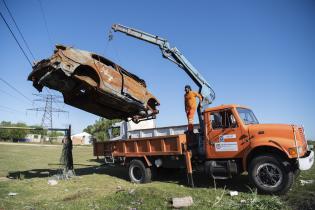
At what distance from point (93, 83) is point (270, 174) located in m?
5.61

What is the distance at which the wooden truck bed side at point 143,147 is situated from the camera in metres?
9.55

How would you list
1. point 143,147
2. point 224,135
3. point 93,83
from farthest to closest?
point 143,147 → point 93,83 → point 224,135

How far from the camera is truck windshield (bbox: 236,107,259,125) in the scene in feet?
28.8

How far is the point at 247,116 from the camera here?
9016mm

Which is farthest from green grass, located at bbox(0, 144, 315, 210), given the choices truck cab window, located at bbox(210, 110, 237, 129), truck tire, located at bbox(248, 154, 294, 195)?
truck cab window, located at bbox(210, 110, 237, 129)

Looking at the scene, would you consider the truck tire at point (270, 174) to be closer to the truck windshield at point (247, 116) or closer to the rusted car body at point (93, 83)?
the truck windshield at point (247, 116)

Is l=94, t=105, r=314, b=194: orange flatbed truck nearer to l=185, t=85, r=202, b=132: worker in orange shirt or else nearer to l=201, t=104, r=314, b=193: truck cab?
l=201, t=104, r=314, b=193: truck cab

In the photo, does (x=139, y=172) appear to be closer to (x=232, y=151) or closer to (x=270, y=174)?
(x=232, y=151)

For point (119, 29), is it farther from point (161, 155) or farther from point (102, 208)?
point (102, 208)

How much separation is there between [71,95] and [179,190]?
16.0ft

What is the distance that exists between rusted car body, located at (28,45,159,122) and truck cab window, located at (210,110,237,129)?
9.65 ft

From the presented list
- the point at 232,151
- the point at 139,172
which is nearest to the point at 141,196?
the point at 232,151

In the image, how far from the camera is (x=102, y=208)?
22.2ft

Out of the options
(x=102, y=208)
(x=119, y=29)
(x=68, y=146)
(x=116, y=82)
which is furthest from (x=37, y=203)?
(x=119, y=29)
